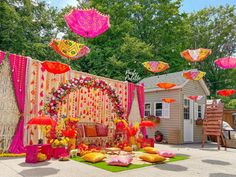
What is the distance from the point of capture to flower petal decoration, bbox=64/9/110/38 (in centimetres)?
771

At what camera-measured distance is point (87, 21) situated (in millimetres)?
7898

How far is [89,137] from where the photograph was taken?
9.23 metres

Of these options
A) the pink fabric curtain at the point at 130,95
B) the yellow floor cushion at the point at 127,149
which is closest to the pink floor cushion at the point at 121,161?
the yellow floor cushion at the point at 127,149

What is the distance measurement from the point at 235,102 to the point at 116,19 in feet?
52.7

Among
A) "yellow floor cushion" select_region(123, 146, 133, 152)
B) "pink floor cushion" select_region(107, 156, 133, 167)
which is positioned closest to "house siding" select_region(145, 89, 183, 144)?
"yellow floor cushion" select_region(123, 146, 133, 152)

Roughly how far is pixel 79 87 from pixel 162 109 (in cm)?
703

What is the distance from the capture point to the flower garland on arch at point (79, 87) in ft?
26.5

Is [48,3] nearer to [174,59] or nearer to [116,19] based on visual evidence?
[116,19]

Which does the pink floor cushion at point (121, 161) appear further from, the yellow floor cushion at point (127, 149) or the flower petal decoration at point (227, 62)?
the flower petal decoration at point (227, 62)

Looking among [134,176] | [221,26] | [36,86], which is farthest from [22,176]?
[221,26]

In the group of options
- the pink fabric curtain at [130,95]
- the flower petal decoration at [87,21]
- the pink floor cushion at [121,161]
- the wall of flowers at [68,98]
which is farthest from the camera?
the pink fabric curtain at [130,95]

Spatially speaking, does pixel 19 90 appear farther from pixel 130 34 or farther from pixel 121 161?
pixel 130 34

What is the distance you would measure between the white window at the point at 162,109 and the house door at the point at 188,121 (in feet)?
3.49

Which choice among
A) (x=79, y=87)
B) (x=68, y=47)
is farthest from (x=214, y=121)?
(x=68, y=47)
